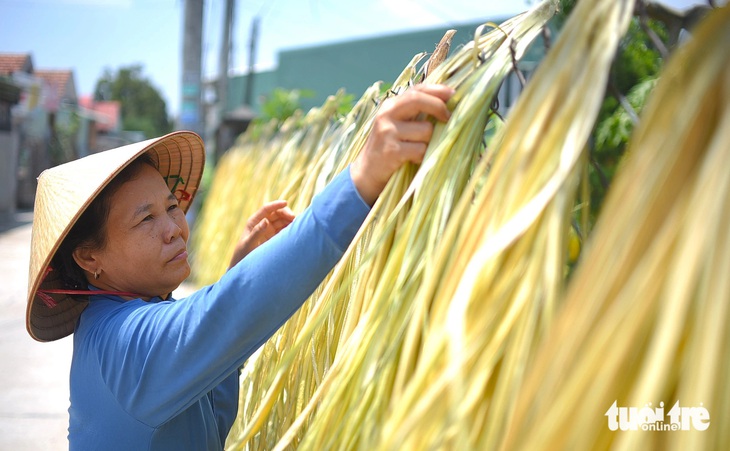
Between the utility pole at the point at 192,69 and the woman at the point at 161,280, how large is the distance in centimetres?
631

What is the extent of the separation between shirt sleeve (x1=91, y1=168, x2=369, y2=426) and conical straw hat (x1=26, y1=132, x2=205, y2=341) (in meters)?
0.33

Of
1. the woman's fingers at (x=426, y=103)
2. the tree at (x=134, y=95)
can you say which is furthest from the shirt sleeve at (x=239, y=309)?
the tree at (x=134, y=95)

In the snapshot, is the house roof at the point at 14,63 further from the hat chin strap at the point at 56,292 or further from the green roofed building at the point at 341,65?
the hat chin strap at the point at 56,292

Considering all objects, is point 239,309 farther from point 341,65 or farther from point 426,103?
point 341,65

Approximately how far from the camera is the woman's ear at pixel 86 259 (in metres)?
1.41

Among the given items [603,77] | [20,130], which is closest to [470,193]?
[603,77]

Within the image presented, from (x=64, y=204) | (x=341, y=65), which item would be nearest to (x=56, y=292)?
(x=64, y=204)

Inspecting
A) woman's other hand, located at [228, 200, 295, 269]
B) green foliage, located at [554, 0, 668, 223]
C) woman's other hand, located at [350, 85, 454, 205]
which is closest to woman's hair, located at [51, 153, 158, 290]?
woman's other hand, located at [228, 200, 295, 269]

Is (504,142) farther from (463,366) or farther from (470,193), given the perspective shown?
(463,366)

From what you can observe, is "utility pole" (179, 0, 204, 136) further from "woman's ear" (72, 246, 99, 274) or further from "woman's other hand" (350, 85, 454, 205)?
"woman's other hand" (350, 85, 454, 205)

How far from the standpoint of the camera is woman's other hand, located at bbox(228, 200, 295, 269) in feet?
5.18

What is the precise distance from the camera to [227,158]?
7.94 meters

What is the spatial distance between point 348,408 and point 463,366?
26 cm

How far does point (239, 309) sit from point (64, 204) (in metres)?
0.56
